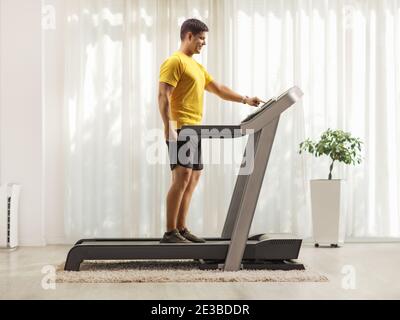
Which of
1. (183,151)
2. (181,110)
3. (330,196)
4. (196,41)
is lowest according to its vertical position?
(330,196)

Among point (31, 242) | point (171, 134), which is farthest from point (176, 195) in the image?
point (31, 242)

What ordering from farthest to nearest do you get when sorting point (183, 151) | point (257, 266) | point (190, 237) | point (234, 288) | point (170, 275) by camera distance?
point (190, 237) < point (183, 151) < point (257, 266) < point (170, 275) < point (234, 288)

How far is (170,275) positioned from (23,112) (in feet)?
8.57

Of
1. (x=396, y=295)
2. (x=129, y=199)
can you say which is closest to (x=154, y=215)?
(x=129, y=199)

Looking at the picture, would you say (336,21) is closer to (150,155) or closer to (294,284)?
(150,155)

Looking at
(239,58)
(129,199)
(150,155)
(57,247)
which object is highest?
(239,58)

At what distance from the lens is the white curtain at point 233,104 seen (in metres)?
5.67

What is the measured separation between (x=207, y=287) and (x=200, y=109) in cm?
126

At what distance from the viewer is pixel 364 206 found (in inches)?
229

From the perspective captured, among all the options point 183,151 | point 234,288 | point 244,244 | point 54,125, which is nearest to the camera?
point 234,288

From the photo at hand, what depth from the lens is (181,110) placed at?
401cm

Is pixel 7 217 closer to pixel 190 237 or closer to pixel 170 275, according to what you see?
pixel 190 237

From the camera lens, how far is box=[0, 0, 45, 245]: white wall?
552 cm

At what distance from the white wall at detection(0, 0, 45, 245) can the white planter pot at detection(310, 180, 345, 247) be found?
87.4 inches
